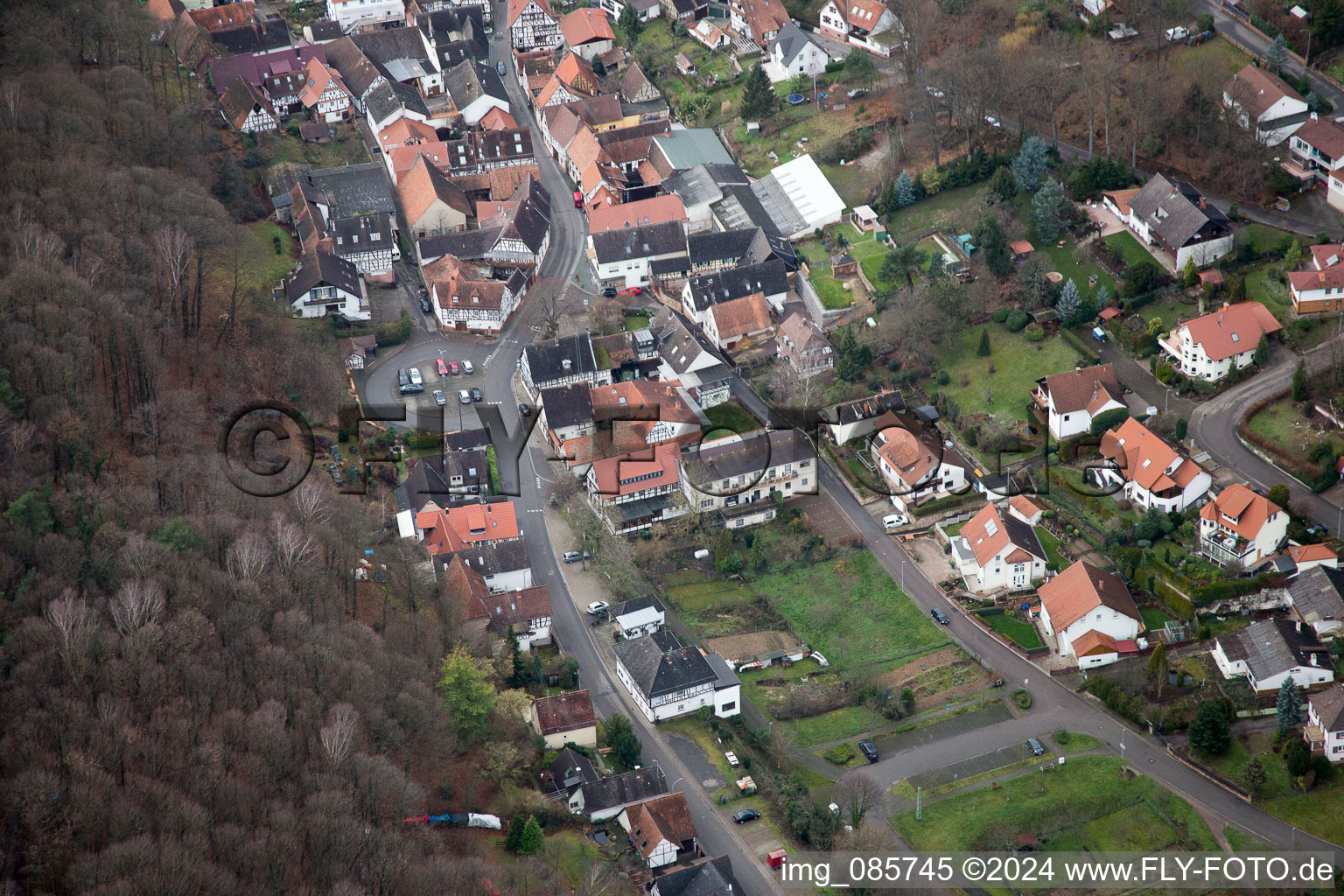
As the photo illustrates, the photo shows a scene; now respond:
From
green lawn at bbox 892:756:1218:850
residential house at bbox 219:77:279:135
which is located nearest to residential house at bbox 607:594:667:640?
green lawn at bbox 892:756:1218:850

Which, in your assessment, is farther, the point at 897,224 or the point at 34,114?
the point at 897,224

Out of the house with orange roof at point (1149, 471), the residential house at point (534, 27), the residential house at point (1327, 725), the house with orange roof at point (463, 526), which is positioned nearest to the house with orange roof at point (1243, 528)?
the house with orange roof at point (1149, 471)

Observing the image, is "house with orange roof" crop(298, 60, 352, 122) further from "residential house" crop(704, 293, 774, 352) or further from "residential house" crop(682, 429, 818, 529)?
"residential house" crop(682, 429, 818, 529)

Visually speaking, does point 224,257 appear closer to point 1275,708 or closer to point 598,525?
point 598,525

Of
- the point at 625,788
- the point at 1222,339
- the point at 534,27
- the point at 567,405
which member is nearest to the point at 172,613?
the point at 625,788

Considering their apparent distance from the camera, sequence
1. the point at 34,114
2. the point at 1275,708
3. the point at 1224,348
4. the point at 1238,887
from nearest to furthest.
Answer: the point at 1238,887 < the point at 1275,708 < the point at 1224,348 < the point at 34,114

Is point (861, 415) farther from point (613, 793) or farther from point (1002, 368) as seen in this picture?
point (613, 793)

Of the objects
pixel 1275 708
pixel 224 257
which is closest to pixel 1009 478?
pixel 1275 708
